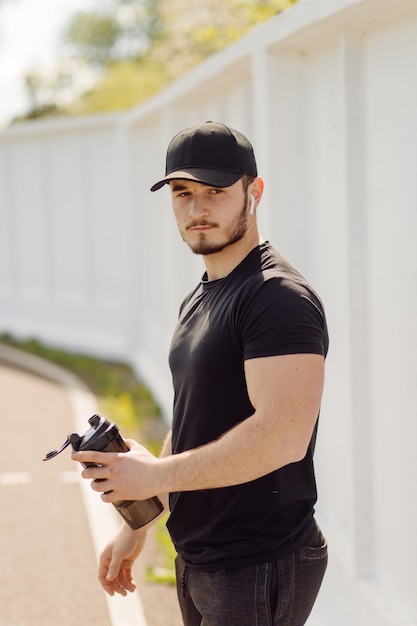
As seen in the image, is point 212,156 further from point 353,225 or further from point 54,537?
point 54,537

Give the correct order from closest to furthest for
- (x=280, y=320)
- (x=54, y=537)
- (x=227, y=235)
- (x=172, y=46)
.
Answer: (x=280, y=320), (x=227, y=235), (x=54, y=537), (x=172, y=46)

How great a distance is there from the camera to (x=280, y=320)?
2428mm

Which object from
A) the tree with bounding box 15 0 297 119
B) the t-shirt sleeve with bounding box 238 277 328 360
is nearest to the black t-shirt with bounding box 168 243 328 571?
the t-shirt sleeve with bounding box 238 277 328 360

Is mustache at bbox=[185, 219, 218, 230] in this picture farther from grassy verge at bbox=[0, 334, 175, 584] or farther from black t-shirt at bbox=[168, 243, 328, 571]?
grassy verge at bbox=[0, 334, 175, 584]

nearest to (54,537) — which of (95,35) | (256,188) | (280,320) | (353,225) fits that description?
(353,225)

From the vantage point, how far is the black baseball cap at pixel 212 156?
271 centimetres

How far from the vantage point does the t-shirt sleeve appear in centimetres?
242

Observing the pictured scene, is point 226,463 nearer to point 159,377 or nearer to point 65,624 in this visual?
point 65,624

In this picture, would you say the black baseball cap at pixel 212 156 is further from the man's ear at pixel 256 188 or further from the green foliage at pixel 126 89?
the green foliage at pixel 126 89

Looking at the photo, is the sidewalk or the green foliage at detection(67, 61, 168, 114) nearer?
the sidewalk

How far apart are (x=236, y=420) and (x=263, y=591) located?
49 centimetres

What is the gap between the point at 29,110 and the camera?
44781 millimetres

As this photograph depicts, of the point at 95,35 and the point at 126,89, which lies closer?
the point at 126,89

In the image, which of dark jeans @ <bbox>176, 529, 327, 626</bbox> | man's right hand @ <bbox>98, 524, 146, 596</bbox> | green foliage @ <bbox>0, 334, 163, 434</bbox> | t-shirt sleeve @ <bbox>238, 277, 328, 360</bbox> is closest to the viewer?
t-shirt sleeve @ <bbox>238, 277, 328, 360</bbox>
